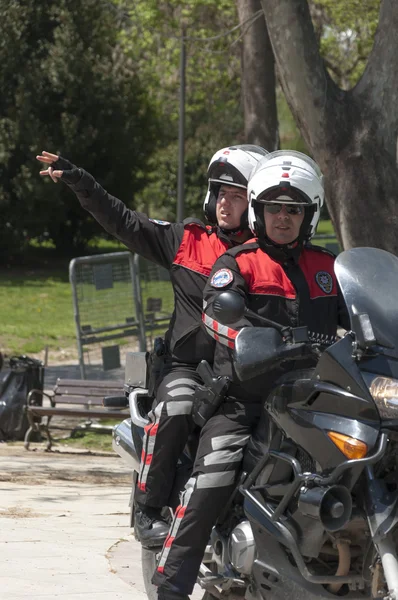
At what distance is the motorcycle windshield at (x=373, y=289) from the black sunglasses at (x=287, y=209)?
0.48 meters

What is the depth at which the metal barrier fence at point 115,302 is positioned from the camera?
12.7 meters

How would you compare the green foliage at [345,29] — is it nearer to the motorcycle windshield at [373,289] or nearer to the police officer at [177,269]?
the police officer at [177,269]

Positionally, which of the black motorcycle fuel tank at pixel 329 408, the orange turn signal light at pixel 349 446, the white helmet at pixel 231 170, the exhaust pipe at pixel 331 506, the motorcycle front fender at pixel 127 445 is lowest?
the motorcycle front fender at pixel 127 445

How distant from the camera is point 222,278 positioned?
4129 millimetres

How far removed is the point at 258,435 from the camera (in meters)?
4.11

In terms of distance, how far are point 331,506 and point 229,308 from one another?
2.19ft

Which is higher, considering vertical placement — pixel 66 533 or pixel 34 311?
pixel 66 533

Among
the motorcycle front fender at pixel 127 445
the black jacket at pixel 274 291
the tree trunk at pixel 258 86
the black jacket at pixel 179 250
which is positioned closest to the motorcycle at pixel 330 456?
the black jacket at pixel 274 291

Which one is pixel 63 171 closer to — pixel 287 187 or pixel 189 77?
pixel 287 187

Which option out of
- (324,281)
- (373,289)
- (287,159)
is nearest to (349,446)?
(373,289)

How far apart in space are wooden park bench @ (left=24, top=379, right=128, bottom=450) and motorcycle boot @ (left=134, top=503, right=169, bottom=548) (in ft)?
19.5

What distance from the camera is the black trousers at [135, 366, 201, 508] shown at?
4512 millimetres

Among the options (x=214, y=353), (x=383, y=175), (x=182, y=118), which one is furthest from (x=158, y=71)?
(x=214, y=353)

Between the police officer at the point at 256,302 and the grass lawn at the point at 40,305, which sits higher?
the police officer at the point at 256,302
